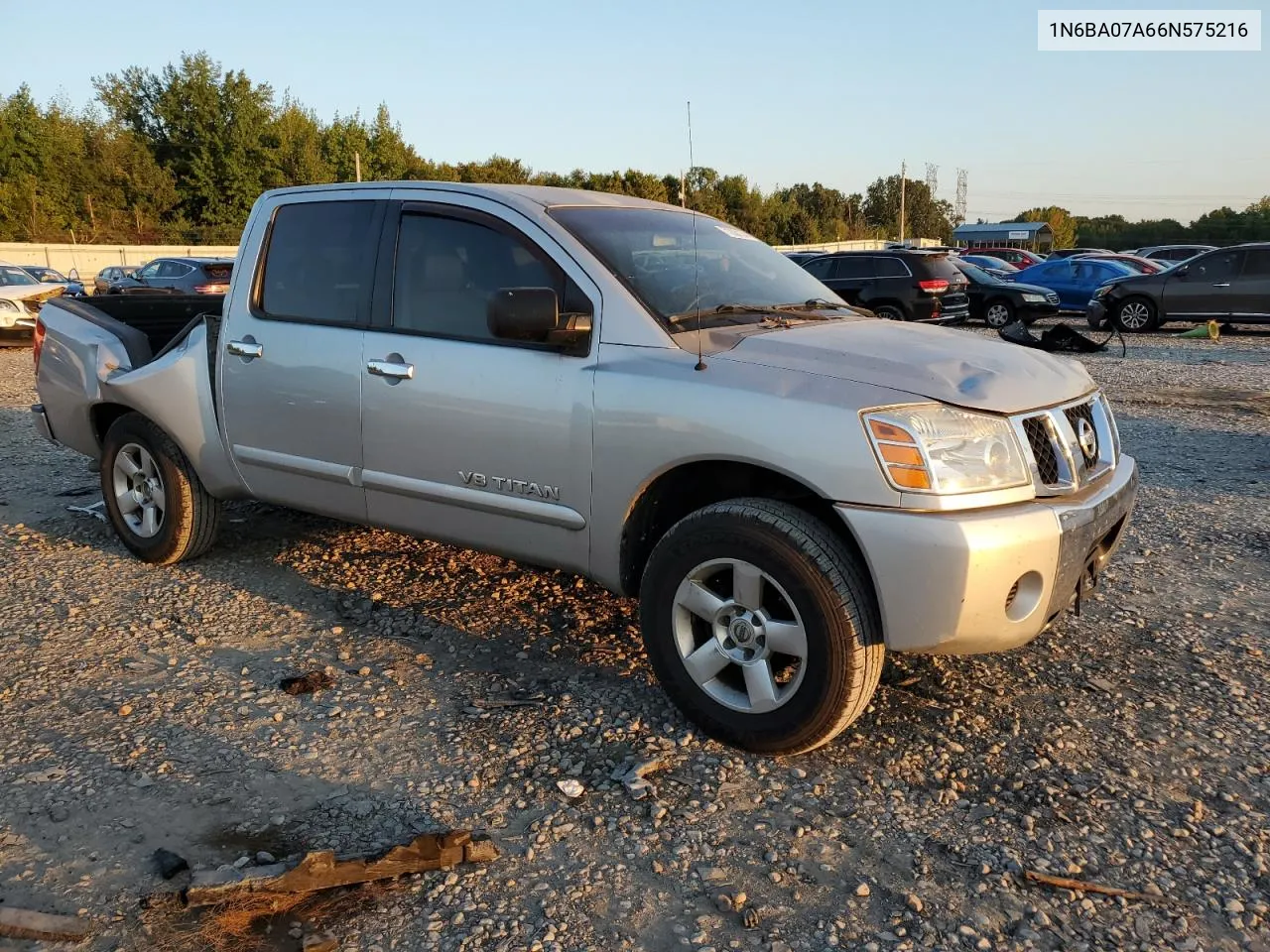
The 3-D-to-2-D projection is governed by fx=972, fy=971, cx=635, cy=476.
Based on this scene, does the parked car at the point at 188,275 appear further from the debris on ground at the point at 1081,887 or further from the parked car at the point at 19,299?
the debris on ground at the point at 1081,887

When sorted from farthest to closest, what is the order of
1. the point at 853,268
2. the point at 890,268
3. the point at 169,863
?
the point at 853,268 → the point at 890,268 → the point at 169,863

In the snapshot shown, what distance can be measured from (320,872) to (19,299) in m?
17.1

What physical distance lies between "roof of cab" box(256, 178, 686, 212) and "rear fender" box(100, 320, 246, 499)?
0.89 m

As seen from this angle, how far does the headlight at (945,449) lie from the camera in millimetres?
2783

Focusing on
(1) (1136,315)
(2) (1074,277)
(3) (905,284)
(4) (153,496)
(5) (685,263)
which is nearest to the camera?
(5) (685,263)

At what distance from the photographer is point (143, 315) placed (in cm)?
568

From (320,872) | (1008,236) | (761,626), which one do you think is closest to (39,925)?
(320,872)

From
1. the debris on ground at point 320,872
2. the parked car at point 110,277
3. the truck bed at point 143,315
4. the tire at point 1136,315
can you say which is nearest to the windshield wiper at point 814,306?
the debris on ground at point 320,872

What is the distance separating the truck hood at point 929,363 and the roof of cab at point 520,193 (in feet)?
3.58

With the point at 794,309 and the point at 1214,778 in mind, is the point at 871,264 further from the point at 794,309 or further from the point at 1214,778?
the point at 1214,778

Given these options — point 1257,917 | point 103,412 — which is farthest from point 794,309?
point 103,412

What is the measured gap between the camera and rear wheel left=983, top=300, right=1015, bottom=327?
18.7m

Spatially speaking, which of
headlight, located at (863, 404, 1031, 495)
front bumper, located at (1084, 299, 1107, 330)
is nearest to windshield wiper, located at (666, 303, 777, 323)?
headlight, located at (863, 404, 1031, 495)

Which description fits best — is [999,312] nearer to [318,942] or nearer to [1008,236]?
[318,942]
